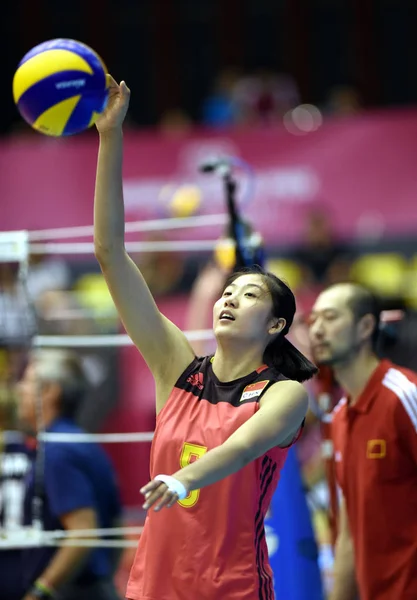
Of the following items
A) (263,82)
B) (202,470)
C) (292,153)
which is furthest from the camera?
(263,82)

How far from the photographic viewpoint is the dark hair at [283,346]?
358cm

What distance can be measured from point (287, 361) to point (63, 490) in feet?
6.56

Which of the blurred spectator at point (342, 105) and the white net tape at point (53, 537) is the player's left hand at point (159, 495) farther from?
the blurred spectator at point (342, 105)

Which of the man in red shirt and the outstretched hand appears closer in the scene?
the outstretched hand

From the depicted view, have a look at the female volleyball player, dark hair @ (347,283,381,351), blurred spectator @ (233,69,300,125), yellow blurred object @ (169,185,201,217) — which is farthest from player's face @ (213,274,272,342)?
blurred spectator @ (233,69,300,125)

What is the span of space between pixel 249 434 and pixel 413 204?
25.4ft

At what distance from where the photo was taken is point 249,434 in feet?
10.3

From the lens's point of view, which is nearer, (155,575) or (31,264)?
(155,575)

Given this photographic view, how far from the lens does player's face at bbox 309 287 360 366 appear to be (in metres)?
4.57

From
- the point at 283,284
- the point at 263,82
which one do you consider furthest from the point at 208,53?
the point at 283,284

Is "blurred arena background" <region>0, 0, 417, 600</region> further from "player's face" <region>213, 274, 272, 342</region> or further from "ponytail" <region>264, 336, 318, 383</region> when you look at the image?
"player's face" <region>213, 274, 272, 342</region>

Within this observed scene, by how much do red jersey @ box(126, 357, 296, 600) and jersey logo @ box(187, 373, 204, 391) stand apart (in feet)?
0.19

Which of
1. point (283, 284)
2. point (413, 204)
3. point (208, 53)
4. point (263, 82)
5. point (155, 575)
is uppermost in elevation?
point (208, 53)

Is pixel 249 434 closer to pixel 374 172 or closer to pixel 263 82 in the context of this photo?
pixel 374 172
